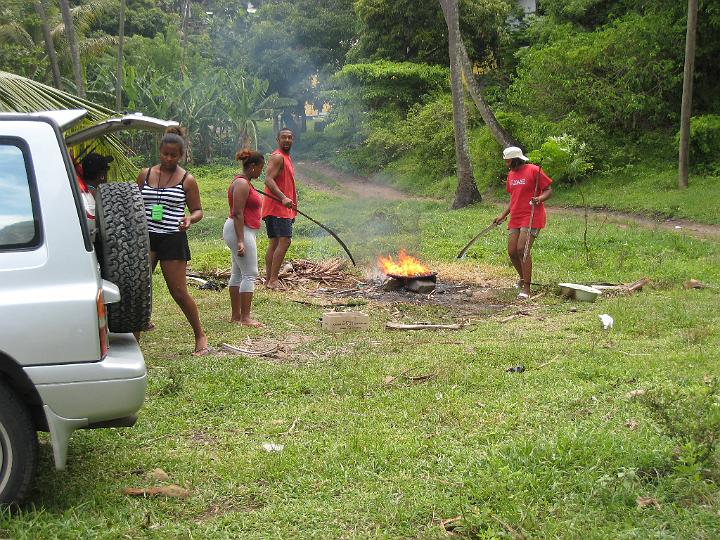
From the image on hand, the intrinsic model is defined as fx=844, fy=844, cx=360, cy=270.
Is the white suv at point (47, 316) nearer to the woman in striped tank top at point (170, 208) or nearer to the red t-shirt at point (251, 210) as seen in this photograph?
the woman in striped tank top at point (170, 208)

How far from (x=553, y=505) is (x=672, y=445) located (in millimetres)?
917

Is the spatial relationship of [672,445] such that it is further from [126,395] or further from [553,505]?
[126,395]

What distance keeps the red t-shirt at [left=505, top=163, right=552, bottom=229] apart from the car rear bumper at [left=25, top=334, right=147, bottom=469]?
7.00 metres

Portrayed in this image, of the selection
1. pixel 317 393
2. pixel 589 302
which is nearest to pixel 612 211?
pixel 589 302

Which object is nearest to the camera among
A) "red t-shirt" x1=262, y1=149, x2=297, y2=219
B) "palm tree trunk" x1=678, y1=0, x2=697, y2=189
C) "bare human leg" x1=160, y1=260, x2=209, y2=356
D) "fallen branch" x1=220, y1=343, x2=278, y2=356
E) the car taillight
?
the car taillight

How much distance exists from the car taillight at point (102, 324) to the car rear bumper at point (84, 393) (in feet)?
0.19

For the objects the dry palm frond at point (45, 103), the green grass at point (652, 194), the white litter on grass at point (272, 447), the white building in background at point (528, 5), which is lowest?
the green grass at point (652, 194)

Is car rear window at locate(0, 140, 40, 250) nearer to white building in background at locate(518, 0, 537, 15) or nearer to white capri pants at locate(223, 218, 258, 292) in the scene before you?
white capri pants at locate(223, 218, 258, 292)

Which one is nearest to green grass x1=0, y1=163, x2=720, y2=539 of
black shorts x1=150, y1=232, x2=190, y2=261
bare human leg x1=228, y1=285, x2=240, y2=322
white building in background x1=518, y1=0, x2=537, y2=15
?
bare human leg x1=228, y1=285, x2=240, y2=322

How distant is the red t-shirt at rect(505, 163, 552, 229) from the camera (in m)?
10.4

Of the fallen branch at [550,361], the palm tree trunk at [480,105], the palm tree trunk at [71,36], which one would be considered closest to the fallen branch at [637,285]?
the fallen branch at [550,361]

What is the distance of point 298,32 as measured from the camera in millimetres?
40969

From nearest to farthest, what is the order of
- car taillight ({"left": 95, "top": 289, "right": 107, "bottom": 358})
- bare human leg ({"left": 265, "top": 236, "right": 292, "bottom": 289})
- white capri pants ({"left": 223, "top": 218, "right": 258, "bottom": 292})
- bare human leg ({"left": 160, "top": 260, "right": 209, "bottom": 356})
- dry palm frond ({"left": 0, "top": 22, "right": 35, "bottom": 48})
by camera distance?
car taillight ({"left": 95, "top": 289, "right": 107, "bottom": 358})
bare human leg ({"left": 160, "top": 260, "right": 209, "bottom": 356})
white capri pants ({"left": 223, "top": 218, "right": 258, "bottom": 292})
bare human leg ({"left": 265, "top": 236, "right": 292, "bottom": 289})
dry palm frond ({"left": 0, "top": 22, "right": 35, "bottom": 48})

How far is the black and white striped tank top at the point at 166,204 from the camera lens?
7121mm
